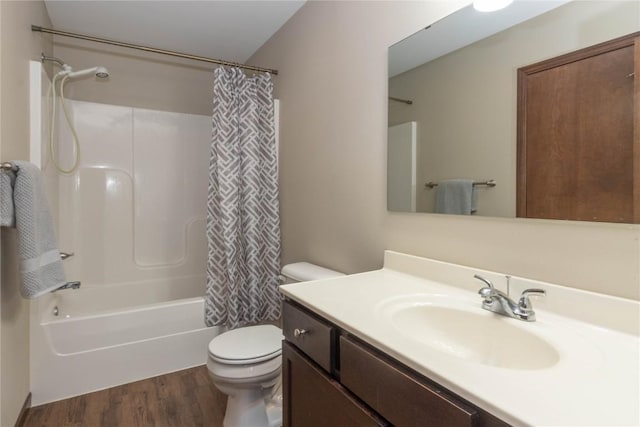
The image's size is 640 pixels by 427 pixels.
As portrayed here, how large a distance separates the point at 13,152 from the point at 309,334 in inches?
63.6

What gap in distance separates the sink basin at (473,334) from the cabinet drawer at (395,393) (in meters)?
0.11

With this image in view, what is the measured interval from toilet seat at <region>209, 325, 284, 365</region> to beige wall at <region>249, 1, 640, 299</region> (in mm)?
495

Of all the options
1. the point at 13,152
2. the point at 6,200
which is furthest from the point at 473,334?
the point at 13,152

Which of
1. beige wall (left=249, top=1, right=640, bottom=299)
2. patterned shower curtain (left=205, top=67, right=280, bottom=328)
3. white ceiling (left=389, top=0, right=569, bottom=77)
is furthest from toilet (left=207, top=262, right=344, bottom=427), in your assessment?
white ceiling (left=389, top=0, right=569, bottom=77)

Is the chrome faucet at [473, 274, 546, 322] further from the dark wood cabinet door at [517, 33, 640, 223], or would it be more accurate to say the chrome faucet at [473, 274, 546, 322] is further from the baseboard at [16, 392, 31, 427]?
the baseboard at [16, 392, 31, 427]

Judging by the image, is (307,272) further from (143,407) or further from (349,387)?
(143,407)

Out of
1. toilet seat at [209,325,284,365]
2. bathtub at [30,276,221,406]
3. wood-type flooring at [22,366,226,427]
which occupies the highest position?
toilet seat at [209,325,284,365]

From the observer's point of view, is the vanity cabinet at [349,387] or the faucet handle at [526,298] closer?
the vanity cabinet at [349,387]

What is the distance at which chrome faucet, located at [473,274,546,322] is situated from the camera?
0.91 m

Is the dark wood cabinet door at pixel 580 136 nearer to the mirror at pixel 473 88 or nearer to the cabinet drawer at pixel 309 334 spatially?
the mirror at pixel 473 88

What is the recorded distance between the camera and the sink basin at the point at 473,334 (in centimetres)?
83

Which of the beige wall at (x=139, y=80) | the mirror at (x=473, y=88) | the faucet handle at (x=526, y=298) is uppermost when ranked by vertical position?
the beige wall at (x=139, y=80)

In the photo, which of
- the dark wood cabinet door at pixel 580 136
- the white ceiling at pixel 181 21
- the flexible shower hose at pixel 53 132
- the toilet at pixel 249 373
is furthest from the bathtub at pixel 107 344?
the dark wood cabinet door at pixel 580 136

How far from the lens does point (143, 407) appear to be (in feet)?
6.09
